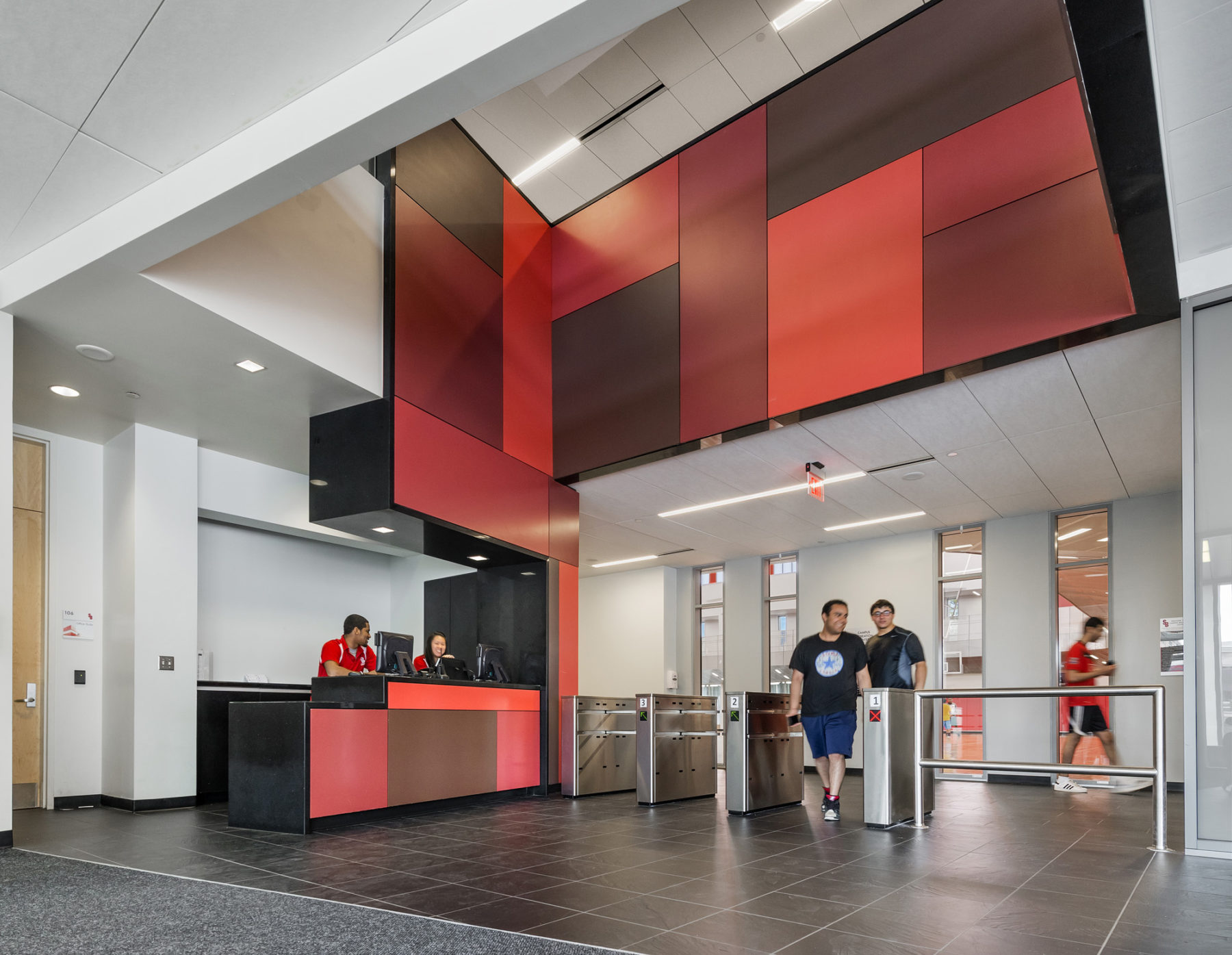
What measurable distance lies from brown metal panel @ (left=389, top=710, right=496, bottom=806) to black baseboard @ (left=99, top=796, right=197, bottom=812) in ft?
6.41

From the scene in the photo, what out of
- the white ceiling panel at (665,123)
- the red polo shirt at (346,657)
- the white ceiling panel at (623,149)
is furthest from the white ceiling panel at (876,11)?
the red polo shirt at (346,657)

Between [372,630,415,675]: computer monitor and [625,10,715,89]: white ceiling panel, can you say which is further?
[372,630,415,675]: computer monitor

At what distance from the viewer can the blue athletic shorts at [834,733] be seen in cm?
609

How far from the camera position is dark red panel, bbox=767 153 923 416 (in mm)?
6246

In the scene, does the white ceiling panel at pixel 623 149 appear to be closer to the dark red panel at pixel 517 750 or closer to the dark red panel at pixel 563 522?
the dark red panel at pixel 563 522

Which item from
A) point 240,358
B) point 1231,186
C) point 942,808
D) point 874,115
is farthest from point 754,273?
point 942,808

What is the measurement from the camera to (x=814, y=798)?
7.79 metres

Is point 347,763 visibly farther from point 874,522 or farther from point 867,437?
point 874,522

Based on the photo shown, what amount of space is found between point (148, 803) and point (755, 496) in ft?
20.3

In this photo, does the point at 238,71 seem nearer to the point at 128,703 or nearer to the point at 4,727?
the point at 4,727

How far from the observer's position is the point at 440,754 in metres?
6.71

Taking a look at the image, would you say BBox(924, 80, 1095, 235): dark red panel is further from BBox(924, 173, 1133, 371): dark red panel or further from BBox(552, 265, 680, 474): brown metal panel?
BBox(552, 265, 680, 474): brown metal panel

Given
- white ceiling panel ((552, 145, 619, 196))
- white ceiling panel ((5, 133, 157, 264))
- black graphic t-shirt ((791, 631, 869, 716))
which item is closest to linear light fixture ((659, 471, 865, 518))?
black graphic t-shirt ((791, 631, 869, 716))

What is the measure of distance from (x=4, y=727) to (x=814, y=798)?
6280 millimetres
